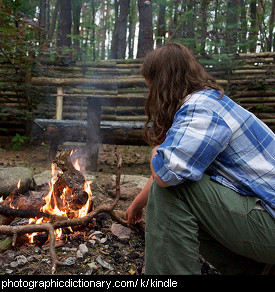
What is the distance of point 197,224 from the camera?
5.46ft

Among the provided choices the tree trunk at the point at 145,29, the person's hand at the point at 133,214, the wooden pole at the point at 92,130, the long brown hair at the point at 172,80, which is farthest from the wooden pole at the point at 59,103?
Result: the long brown hair at the point at 172,80

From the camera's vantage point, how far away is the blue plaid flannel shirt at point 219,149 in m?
1.42

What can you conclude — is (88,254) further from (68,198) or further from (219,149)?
(219,149)

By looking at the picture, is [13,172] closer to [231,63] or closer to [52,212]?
[52,212]

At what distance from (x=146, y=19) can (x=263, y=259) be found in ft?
32.0

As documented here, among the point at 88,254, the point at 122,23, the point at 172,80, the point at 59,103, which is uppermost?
the point at 122,23

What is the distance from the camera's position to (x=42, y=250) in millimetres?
2145

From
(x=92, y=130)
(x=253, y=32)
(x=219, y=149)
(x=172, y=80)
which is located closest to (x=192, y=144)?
(x=219, y=149)

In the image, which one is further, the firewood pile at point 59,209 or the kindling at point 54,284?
the firewood pile at point 59,209

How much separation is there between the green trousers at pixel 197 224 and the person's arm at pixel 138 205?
1.19ft

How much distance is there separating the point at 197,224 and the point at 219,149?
1.60ft

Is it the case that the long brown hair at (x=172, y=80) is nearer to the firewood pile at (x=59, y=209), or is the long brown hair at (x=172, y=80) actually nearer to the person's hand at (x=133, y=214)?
the person's hand at (x=133, y=214)

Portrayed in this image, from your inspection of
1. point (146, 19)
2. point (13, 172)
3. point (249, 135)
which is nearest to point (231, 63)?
point (146, 19)

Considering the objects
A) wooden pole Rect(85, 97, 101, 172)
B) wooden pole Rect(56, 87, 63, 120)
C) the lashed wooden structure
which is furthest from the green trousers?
wooden pole Rect(56, 87, 63, 120)
